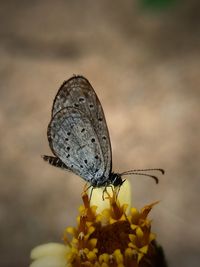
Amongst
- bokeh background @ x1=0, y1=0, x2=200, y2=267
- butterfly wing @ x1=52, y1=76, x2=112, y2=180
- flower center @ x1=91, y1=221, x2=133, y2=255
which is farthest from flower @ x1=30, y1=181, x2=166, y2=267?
bokeh background @ x1=0, y1=0, x2=200, y2=267

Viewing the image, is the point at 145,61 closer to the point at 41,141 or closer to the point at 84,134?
the point at 41,141

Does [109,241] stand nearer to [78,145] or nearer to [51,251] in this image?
[51,251]

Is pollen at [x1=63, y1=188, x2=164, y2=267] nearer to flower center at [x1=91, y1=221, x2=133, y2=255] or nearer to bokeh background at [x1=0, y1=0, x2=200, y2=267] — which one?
flower center at [x1=91, y1=221, x2=133, y2=255]

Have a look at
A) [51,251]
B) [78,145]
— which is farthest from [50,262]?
[78,145]

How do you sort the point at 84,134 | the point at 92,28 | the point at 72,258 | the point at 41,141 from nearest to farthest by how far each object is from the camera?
the point at 72,258 → the point at 84,134 → the point at 41,141 → the point at 92,28

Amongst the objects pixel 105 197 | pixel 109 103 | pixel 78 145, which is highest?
pixel 109 103

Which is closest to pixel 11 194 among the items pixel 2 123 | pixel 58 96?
pixel 2 123
